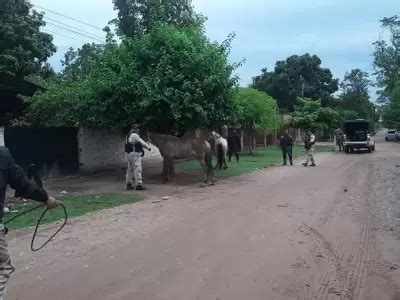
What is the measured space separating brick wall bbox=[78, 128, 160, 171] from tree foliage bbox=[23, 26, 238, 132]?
3169 mm

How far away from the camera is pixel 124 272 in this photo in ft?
22.4

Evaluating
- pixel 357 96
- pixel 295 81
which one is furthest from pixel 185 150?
pixel 357 96

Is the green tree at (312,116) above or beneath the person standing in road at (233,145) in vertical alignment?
above

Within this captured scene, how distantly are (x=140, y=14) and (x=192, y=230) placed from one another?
65.2ft

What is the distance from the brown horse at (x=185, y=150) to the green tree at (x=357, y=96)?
71.4 meters

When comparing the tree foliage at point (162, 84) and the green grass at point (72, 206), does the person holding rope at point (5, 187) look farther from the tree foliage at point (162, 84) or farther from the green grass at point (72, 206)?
the tree foliage at point (162, 84)

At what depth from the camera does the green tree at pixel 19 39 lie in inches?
1032

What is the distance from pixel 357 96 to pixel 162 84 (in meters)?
81.0

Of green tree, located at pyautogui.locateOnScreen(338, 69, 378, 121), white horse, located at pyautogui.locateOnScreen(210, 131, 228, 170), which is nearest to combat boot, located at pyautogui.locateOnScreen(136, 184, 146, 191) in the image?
white horse, located at pyautogui.locateOnScreen(210, 131, 228, 170)

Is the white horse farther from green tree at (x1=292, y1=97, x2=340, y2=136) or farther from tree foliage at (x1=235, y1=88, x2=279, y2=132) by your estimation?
green tree at (x1=292, y1=97, x2=340, y2=136)

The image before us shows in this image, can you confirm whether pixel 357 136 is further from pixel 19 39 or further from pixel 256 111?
pixel 19 39

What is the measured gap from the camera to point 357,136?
40781 mm

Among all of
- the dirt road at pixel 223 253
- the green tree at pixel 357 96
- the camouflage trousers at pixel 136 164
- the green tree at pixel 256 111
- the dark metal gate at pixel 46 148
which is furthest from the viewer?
the green tree at pixel 357 96

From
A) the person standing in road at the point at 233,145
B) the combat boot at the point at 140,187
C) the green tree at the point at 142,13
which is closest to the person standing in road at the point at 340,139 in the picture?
the person standing in road at the point at 233,145
